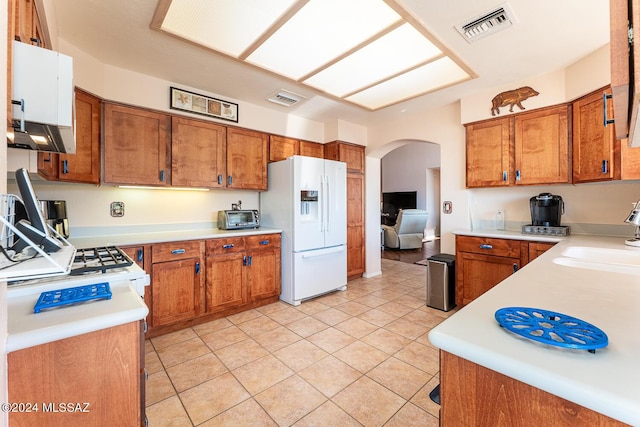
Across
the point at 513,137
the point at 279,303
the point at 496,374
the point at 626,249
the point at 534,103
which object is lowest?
the point at 279,303

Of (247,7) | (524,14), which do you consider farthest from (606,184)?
(247,7)

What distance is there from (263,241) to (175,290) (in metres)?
1.06

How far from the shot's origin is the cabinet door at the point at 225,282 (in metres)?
2.94

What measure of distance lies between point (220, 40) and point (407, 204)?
324 inches

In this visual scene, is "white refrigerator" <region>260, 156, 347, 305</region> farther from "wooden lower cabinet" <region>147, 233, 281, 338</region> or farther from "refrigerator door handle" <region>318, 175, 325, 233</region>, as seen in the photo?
"wooden lower cabinet" <region>147, 233, 281, 338</region>

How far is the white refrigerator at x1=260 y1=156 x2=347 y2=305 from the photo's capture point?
11.2ft

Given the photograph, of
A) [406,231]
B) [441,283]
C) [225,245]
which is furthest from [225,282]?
[406,231]

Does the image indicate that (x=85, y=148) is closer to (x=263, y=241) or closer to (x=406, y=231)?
(x=263, y=241)

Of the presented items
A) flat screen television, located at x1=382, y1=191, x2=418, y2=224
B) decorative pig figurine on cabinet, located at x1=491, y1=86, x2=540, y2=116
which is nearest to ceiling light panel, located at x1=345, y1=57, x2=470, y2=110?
decorative pig figurine on cabinet, located at x1=491, y1=86, x2=540, y2=116

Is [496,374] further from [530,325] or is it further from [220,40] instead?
[220,40]

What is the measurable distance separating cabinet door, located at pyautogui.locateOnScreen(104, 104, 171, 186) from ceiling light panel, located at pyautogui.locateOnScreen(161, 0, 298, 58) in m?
1.04

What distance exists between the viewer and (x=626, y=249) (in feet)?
6.33

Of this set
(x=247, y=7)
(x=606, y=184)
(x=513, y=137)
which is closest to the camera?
(x=247, y=7)

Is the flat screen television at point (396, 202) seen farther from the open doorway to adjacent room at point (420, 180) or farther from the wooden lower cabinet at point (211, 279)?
the wooden lower cabinet at point (211, 279)
